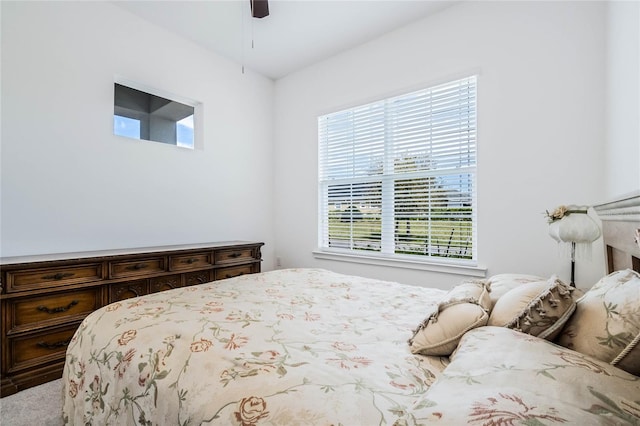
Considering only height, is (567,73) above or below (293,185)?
above

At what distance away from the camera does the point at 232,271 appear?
313 cm

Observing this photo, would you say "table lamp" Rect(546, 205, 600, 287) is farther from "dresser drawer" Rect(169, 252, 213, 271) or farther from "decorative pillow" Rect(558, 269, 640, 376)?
"dresser drawer" Rect(169, 252, 213, 271)

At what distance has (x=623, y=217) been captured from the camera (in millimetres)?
1103

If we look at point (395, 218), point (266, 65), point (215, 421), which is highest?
point (266, 65)

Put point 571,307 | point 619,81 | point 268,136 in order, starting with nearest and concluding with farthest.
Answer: point 571,307 < point 619,81 < point 268,136

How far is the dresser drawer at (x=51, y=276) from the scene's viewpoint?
1.90 m

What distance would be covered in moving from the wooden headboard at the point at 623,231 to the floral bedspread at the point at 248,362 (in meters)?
0.79

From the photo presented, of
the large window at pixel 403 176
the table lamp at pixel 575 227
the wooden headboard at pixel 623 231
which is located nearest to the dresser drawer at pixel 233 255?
the large window at pixel 403 176

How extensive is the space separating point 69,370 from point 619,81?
321 centimetres

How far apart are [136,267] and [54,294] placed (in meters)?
0.52

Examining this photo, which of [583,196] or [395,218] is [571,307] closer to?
[583,196]

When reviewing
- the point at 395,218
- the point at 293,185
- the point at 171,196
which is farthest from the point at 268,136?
the point at 395,218

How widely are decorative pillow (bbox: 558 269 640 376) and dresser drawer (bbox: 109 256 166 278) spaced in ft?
8.81

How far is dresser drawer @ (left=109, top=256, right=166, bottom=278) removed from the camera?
2.31m
